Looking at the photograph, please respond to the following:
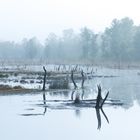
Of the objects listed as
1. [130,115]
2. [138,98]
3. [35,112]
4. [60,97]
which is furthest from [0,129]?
[138,98]

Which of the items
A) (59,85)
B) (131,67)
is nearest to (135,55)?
(131,67)

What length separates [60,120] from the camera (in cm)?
3766

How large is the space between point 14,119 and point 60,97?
560 inches

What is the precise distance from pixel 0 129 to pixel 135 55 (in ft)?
353

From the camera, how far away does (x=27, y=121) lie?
3638 cm

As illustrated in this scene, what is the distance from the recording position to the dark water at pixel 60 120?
32219 mm

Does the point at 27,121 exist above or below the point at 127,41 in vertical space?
below

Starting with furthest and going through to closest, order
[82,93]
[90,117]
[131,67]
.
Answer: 1. [131,67]
2. [82,93]
3. [90,117]

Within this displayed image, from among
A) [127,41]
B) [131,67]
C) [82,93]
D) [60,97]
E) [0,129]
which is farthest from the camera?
[127,41]

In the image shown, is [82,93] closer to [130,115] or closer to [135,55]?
[130,115]

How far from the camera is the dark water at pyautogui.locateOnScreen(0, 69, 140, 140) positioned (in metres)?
32.2

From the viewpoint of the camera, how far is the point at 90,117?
127 feet

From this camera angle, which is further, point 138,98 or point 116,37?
point 116,37

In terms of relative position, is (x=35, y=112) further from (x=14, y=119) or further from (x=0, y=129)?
(x=0, y=129)
